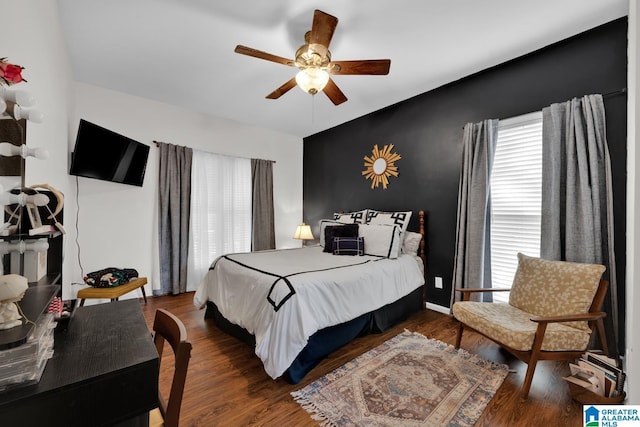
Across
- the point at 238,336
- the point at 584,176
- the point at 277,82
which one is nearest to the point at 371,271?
the point at 238,336

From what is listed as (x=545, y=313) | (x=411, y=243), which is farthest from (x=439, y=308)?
(x=545, y=313)

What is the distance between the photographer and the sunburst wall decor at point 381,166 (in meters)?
3.60

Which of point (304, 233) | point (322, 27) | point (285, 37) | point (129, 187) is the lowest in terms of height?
point (304, 233)

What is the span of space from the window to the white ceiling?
3.89 ft

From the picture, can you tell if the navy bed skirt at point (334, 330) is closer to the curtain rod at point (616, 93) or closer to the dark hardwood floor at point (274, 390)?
the dark hardwood floor at point (274, 390)

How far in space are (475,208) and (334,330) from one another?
1878mm

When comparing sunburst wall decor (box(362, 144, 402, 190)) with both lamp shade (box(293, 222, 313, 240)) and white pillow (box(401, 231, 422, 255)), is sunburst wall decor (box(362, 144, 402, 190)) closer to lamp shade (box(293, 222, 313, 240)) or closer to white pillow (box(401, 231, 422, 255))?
white pillow (box(401, 231, 422, 255))

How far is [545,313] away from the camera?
198 cm

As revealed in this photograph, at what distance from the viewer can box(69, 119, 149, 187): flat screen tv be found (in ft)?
8.57

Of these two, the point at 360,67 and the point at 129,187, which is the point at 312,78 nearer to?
the point at 360,67

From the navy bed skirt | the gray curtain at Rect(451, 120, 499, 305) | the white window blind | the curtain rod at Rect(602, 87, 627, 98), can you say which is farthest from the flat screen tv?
the curtain rod at Rect(602, 87, 627, 98)

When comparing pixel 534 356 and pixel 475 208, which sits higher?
pixel 475 208

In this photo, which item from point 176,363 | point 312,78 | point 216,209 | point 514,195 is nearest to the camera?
point 176,363

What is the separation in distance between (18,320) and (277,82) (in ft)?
9.53
